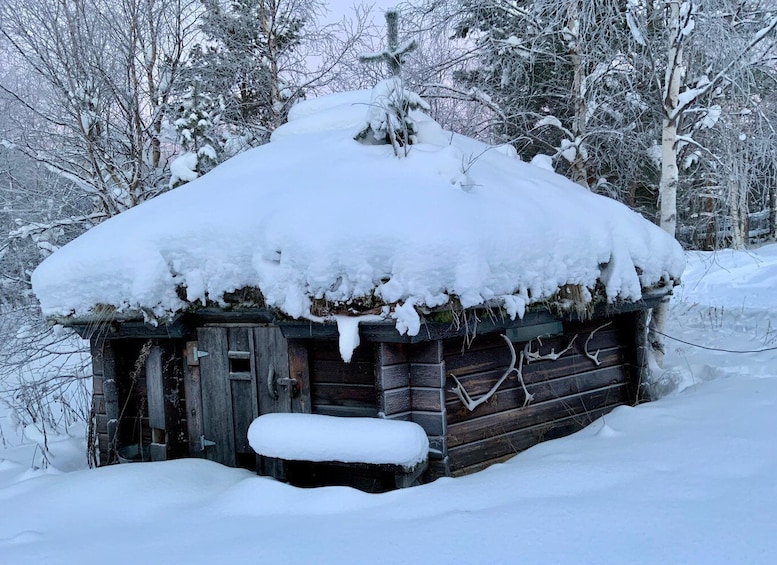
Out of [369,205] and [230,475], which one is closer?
[369,205]

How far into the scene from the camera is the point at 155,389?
206 inches

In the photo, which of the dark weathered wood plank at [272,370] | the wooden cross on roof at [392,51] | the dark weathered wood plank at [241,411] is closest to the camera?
the dark weathered wood plank at [272,370]

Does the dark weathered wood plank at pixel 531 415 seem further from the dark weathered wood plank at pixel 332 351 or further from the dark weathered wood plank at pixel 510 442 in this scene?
the dark weathered wood plank at pixel 332 351

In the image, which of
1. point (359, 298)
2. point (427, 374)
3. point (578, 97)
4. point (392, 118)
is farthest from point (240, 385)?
point (578, 97)

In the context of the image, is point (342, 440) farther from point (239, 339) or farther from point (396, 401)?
point (239, 339)

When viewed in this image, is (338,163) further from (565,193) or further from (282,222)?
(565,193)

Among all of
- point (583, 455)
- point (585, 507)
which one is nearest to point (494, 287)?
point (583, 455)

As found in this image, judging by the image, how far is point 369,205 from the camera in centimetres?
414

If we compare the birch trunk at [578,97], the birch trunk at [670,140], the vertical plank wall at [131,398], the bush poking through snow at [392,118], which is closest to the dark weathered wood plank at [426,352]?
the bush poking through snow at [392,118]

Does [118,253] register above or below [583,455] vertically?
above

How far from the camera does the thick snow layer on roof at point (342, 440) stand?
3.71m

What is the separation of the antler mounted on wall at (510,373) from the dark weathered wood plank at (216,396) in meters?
2.10

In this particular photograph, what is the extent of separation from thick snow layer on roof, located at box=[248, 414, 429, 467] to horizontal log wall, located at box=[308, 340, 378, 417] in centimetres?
53

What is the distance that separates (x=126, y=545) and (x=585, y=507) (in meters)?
2.56
